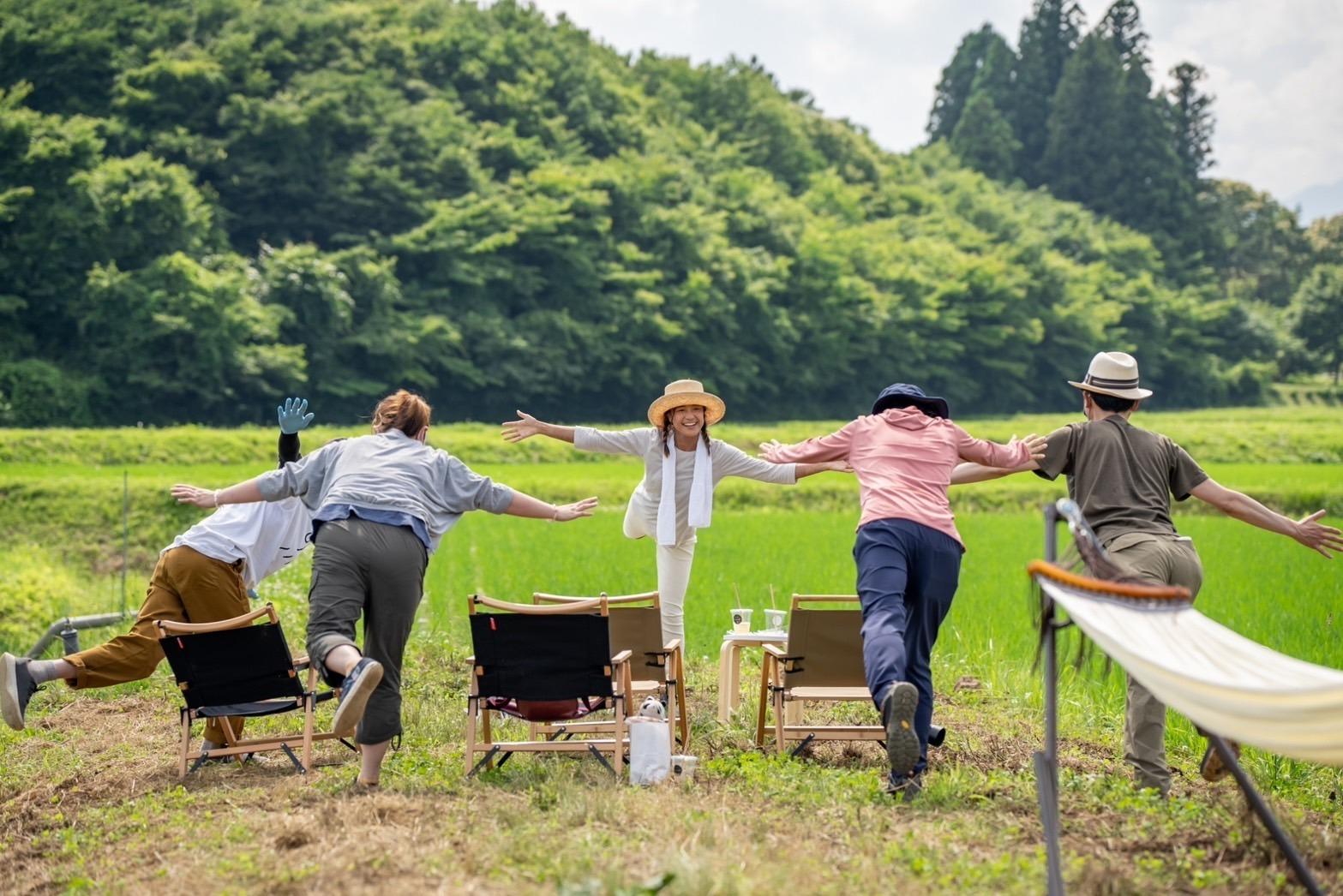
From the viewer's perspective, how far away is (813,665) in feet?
20.5

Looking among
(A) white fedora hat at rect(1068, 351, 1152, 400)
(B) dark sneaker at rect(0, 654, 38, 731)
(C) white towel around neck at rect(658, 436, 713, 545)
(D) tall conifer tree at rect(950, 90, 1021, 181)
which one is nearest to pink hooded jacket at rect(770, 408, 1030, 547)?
(A) white fedora hat at rect(1068, 351, 1152, 400)

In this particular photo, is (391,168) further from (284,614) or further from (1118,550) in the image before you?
(1118,550)

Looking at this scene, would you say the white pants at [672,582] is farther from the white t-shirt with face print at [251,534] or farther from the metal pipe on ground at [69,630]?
the metal pipe on ground at [69,630]

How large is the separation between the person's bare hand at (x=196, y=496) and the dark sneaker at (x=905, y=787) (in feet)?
9.43

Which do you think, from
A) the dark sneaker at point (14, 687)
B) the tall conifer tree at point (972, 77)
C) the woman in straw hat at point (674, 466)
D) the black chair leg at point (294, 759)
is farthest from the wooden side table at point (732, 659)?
the tall conifer tree at point (972, 77)

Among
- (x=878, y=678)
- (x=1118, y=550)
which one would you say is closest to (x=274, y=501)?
(x=878, y=678)

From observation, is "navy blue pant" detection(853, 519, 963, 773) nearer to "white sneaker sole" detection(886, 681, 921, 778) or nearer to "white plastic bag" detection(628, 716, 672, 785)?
"white sneaker sole" detection(886, 681, 921, 778)

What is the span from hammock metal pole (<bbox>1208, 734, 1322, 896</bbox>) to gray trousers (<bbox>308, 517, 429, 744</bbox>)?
2.84 metres

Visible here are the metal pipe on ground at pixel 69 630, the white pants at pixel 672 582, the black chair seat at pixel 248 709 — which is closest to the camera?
the black chair seat at pixel 248 709

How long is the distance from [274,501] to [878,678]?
2690 millimetres

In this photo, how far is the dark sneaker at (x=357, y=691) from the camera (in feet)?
16.2

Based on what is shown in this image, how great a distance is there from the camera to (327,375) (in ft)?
127

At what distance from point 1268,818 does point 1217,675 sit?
860mm

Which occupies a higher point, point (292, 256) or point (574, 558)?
point (292, 256)
